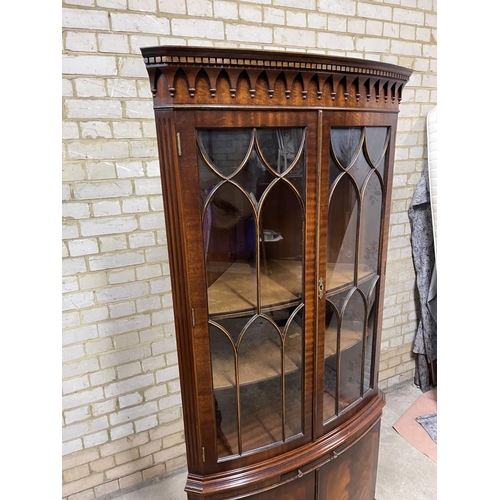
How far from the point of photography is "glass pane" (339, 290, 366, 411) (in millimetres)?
1062

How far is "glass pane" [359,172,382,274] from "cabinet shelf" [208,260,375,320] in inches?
6.1

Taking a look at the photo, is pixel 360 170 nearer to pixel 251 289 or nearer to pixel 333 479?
pixel 251 289

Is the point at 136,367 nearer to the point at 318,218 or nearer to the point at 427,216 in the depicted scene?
the point at 318,218

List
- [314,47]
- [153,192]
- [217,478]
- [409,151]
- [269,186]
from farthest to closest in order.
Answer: [409,151]
[314,47]
[153,192]
[217,478]
[269,186]

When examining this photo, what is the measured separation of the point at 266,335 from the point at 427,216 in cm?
138

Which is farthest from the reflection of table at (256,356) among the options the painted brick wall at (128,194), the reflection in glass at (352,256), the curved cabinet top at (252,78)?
the painted brick wall at (128,194)

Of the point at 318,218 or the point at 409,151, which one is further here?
the point at 409,151

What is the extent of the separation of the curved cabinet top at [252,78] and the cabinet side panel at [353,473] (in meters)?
1.00

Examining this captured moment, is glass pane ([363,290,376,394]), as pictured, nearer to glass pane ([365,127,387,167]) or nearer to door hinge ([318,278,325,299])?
door hinge ([318,278,325,299])

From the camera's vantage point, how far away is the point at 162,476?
1.67 meters

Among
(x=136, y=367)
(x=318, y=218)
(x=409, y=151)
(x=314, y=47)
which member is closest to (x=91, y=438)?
(x=136, y=367)

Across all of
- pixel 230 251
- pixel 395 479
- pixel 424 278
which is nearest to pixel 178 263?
pixel 230 251

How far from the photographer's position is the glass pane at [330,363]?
1.00 meters

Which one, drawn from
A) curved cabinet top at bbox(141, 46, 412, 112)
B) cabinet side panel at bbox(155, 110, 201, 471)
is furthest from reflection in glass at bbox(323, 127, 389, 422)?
cabinet side panel at bbox(155, 110, 201, 471)
